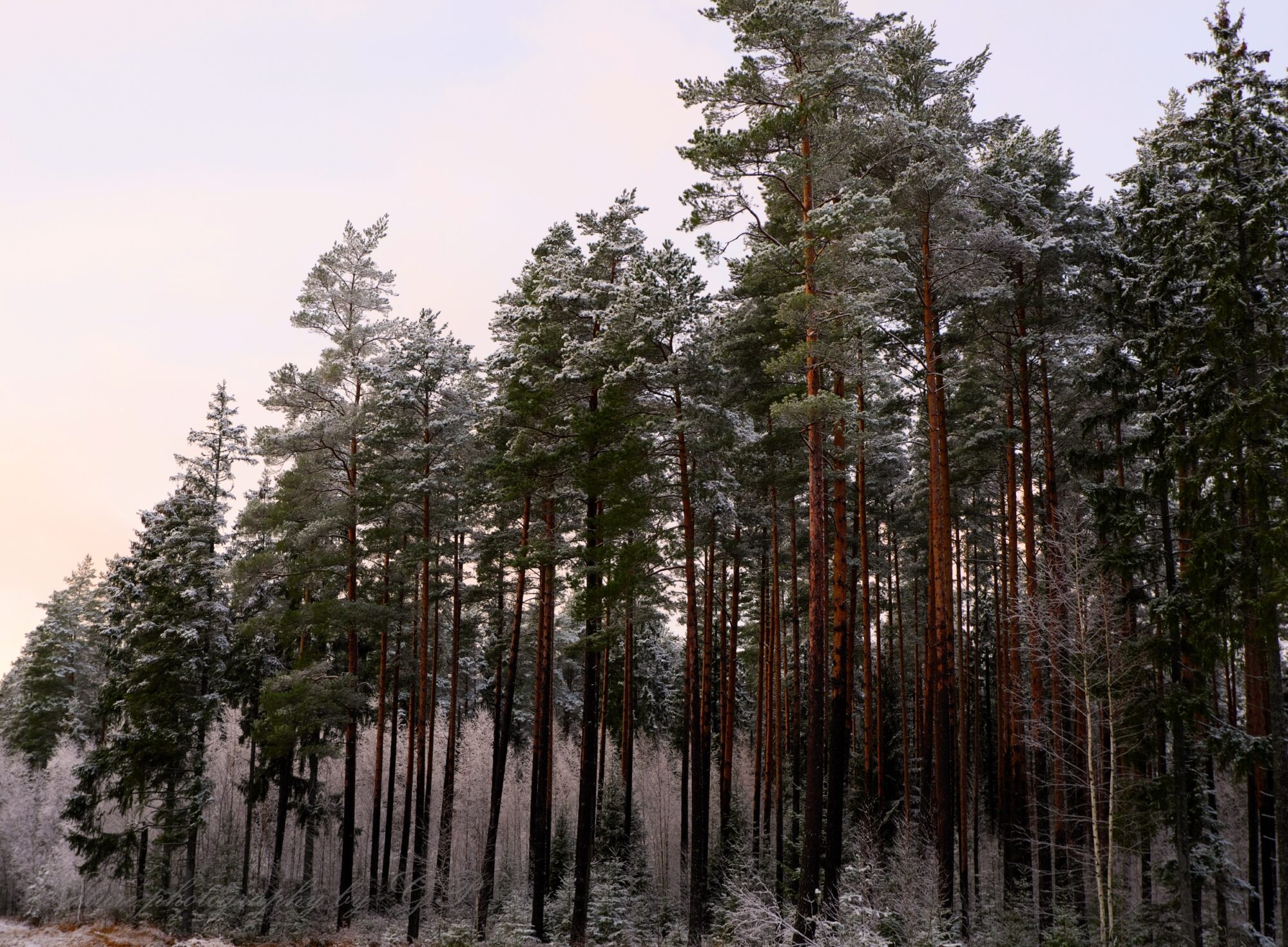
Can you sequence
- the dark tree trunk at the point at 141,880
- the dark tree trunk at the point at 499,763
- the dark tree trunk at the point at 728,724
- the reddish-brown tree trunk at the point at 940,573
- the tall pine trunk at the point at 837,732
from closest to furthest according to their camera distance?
the tall pine trunk at the point at 837,732, the reddish-brown tree trunk at the point at 940,573, the dark tree trunk at the point at 499,763, the dark tree trunk at the point at 728,724, the dark tree trunk at the point at 141,880

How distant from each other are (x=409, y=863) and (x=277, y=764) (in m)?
5.54

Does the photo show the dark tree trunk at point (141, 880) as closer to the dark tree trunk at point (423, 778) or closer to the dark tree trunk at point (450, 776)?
the dark tree trunk at point (423, 778)

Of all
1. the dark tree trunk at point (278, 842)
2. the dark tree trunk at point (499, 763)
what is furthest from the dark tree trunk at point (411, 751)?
the dark tree trunk at point (278, 842)

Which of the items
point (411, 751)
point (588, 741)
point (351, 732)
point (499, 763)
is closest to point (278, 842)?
point (411, 751)

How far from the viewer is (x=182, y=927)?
84.5 feet

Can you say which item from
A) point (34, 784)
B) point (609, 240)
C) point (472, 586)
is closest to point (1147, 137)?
point (609, 240)

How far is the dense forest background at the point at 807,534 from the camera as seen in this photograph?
15.5 m

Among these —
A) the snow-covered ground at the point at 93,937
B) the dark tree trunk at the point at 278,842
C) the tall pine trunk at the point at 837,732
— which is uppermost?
the tall pine trunk at the point at 837,732

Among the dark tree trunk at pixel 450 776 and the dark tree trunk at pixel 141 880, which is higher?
the dark tree trunk at pixel 450 776

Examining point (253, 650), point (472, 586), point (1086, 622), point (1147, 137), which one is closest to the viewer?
point (1086, 622)

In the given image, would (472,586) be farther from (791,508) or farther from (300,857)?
(300,857)

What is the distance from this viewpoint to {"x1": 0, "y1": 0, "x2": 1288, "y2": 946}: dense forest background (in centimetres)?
1546

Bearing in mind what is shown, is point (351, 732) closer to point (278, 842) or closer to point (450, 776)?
point (450, 776)

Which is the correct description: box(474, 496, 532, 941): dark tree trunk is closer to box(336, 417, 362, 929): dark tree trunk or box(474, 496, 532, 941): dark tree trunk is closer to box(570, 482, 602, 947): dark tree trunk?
box(570, 482, 602, 947): dark tree trunk
